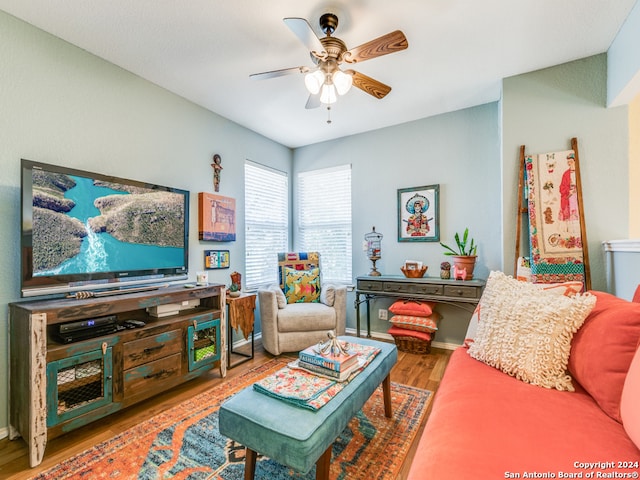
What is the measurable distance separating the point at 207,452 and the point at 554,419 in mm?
1676

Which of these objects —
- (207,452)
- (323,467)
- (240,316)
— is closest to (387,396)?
(323,467)

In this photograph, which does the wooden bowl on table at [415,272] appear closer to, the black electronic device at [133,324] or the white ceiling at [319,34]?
the white ceiling at [319,34]

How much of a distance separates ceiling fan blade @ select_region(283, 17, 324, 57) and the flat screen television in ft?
5.55

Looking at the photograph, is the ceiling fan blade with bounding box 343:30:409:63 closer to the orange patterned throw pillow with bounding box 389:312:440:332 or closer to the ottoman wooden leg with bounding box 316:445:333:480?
the ottoman wooden leg with bounding box 316:445:333:480

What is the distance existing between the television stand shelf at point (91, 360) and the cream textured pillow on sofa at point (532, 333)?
209 cm

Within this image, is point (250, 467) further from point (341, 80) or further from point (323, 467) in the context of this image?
point (341, 80)

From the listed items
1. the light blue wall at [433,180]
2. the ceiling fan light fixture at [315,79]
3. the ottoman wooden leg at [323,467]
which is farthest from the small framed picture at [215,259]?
the ottoman wooden leg at [323,467]

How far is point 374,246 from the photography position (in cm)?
371

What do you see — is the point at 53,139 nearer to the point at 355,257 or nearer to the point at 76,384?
the point at 76,384

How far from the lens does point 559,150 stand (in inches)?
98.5

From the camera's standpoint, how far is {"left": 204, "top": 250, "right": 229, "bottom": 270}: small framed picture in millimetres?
3172

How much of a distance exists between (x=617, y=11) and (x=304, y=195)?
3.40 metres

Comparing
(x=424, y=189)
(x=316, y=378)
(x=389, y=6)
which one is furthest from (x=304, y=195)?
(x=316, y=378)

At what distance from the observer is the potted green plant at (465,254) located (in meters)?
3.05
